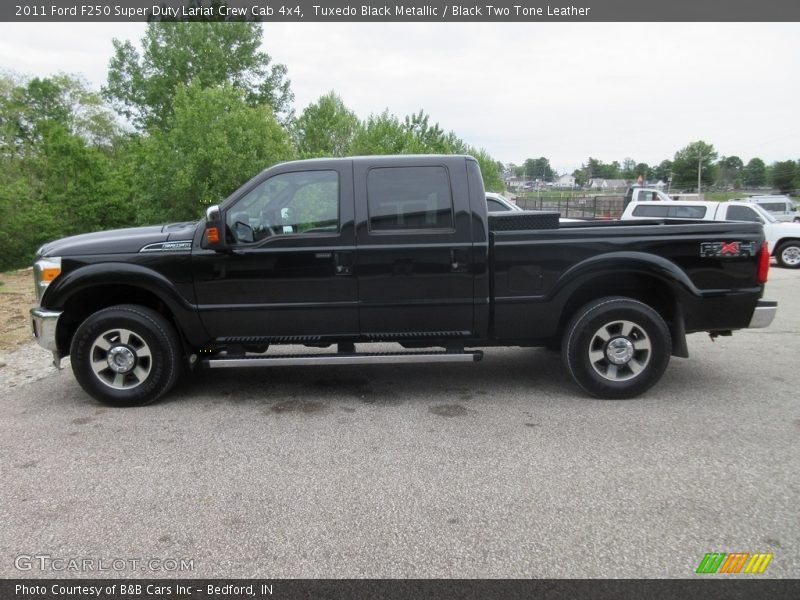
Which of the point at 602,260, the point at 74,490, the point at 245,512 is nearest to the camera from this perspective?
the point at 245,512

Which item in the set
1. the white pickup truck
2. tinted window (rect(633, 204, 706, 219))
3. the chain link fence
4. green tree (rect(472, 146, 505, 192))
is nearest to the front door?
the white pickup truck

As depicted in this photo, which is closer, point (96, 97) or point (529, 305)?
point (529, 305)

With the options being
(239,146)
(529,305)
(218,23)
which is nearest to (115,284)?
(529,305)

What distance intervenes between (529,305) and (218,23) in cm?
4823

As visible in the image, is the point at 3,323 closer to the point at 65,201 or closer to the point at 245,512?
the point at 245,512

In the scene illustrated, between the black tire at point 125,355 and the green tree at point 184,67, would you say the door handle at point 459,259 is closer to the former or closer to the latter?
the black tire at point 125,355

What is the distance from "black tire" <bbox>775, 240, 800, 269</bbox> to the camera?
53.8ft

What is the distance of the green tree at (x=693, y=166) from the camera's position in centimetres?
10606

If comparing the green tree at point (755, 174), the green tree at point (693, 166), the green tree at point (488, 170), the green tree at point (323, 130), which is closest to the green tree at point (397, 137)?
the green tree at point (323, 130)

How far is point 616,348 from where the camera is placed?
506 centimetres

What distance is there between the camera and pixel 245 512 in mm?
3318

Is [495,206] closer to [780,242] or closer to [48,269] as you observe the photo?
[48,269]

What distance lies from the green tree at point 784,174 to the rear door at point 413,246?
109 meters

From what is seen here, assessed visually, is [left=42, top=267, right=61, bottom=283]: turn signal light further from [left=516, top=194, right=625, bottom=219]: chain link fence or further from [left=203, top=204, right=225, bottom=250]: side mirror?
[left=516, top=194, right=625, bottom=219]: chain link fence
